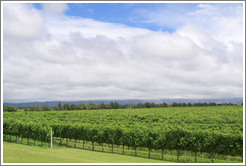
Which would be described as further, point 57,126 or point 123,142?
point 57,126

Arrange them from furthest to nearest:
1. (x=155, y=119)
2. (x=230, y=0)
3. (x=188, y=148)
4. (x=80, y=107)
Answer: (x=80, y=107)
(x=155, y=119)
(x=188, y=148)
(x=230, y=0)

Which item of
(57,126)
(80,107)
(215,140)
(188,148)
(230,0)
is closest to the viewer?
(230,0)

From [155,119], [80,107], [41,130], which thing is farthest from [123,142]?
[80,107]

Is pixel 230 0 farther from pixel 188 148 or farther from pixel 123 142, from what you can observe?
pixel 123 142

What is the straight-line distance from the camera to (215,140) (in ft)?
78.0

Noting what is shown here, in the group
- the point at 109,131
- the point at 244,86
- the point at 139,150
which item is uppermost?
the point at 244,86

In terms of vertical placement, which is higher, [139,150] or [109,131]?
[109,131]

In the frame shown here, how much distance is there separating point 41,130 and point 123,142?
13820mm

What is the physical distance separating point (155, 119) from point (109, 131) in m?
25.7

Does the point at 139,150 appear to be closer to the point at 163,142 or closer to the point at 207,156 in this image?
the point at 163,142

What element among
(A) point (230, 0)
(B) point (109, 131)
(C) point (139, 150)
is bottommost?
(C) point (139, 150)

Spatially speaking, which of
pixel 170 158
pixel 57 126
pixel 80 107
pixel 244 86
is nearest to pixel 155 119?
pixel 57 126

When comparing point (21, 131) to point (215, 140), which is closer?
point (215, 140)

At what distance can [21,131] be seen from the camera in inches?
1560
